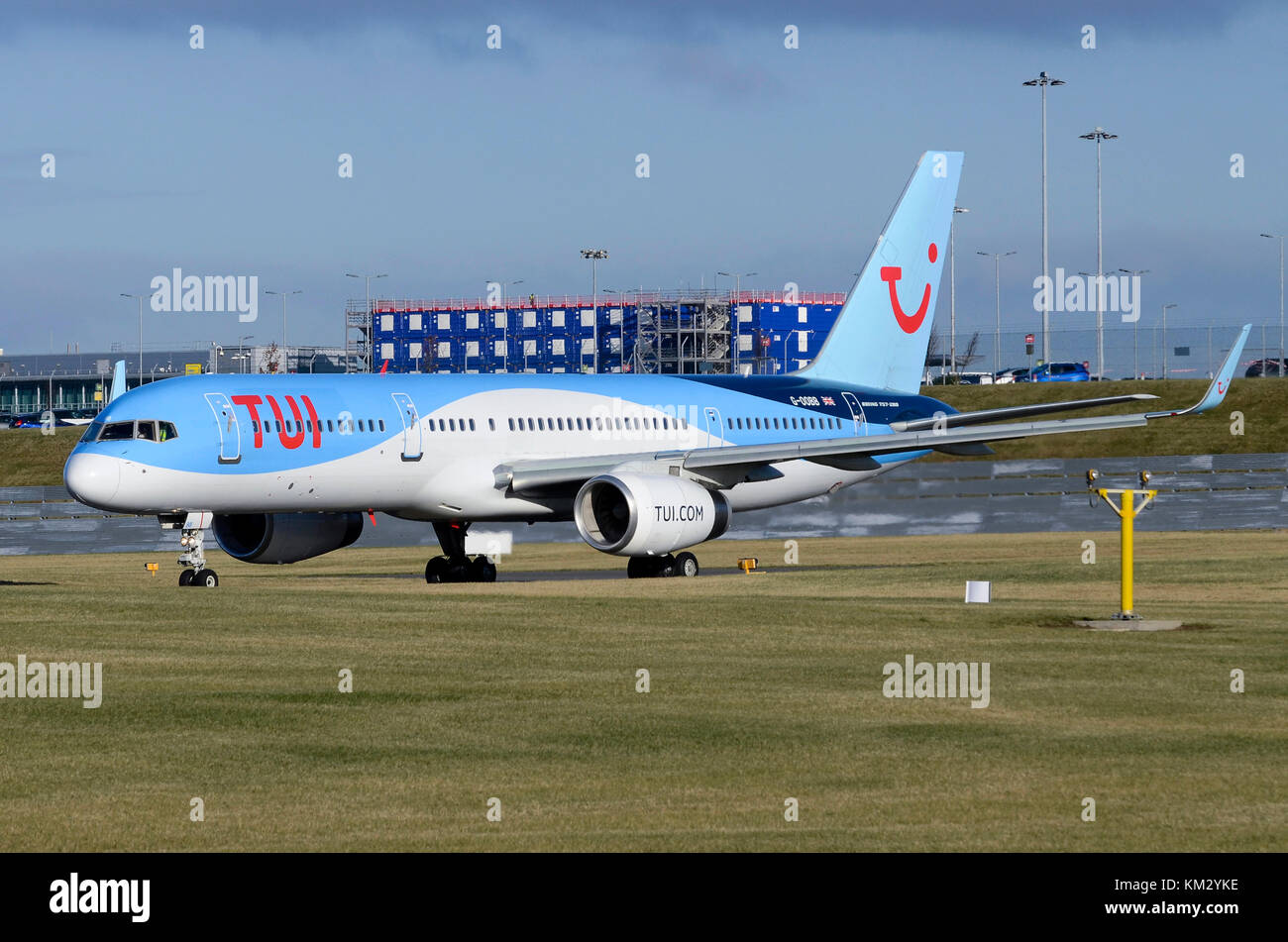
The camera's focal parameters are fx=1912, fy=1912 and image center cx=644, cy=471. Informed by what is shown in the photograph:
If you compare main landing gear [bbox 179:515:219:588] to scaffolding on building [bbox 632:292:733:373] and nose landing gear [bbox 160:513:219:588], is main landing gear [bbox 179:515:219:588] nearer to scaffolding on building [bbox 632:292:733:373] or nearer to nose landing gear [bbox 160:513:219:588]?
nose landing gear [bbox 160:513:219:588]

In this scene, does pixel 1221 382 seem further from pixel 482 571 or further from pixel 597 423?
pixel 482 571

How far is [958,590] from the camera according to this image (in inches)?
1239

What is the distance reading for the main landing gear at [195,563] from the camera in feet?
109

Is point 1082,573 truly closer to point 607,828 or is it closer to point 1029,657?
point 1029,657

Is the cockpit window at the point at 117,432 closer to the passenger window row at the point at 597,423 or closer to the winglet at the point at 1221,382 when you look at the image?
the passenger window row at the point at 597,423

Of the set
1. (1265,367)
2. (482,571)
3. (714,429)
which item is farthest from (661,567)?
(1265,367)

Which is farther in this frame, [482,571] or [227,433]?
[482,571]

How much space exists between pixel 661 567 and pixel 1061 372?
9843cm

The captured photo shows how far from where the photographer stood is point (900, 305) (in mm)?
48156

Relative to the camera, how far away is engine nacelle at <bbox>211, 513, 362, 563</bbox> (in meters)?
39.0

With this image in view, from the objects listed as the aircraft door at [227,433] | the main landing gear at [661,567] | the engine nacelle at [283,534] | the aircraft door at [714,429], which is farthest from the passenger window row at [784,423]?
the aircraft door at [227,433]

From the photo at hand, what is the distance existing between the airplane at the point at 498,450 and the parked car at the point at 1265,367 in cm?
7331
